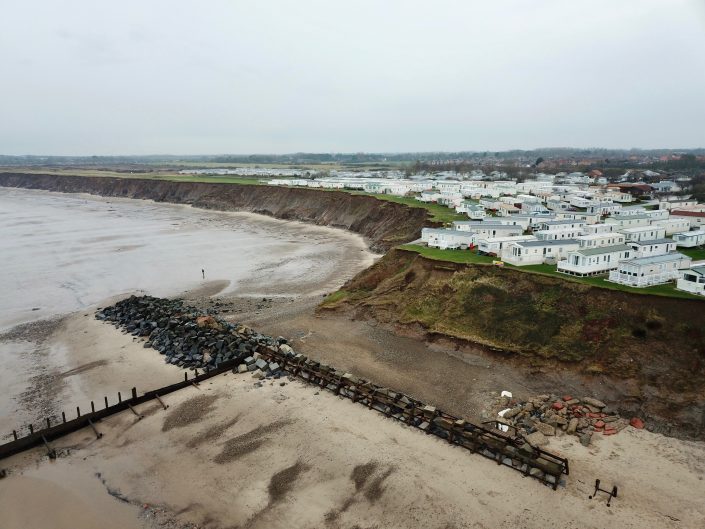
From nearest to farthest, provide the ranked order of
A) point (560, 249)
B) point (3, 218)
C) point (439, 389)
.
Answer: point (439, 389)
point (560, 249)
point (3, 218)

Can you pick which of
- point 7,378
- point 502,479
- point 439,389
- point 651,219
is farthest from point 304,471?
point 651,219

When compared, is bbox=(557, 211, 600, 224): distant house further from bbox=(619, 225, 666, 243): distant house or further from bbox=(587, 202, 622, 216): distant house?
bbox=(619, 225, 666, 243): distant house

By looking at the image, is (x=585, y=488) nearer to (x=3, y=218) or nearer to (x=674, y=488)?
(x=674, y=488)

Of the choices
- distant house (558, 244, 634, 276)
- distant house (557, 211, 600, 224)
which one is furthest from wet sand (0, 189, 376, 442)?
distant house (557, 211, 600, 224)

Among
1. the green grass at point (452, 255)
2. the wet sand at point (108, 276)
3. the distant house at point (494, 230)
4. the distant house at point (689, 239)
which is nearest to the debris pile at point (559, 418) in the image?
the green grass at point (452, 255)

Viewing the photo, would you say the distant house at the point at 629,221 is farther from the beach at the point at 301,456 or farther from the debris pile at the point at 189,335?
the debris pile at the point at 189,335

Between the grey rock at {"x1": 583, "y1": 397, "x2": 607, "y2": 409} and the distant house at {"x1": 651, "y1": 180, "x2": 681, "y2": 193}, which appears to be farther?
the distant house at {"x1": 651, "y1": 180, "x2": 681, "y2": 193}

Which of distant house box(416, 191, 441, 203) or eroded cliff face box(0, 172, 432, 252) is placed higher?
distant house box(416, 191, 441, 203)
